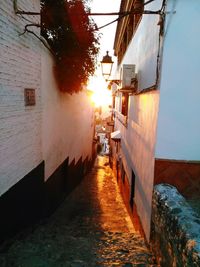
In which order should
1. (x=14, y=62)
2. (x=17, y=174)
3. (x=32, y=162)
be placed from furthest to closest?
1. (x=32, y=162)
2. (x=17, y=174)
3. (x=14, y=62)

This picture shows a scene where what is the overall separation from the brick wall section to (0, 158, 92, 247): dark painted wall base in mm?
226

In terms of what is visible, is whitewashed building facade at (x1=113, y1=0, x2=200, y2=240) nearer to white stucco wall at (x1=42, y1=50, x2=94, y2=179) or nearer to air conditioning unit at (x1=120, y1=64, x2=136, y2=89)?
air conditioning unit at (x1=120, y1=64, x2=136, y2=89)

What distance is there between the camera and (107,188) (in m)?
11.8

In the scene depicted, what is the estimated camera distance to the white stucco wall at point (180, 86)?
4.17m

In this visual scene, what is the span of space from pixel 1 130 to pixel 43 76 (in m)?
2.34

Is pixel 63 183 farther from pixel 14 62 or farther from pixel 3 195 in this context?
pixel 14 62

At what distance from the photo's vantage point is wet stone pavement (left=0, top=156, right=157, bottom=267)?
3.96 meters

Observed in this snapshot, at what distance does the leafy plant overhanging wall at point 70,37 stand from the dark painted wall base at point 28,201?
8.90 ft

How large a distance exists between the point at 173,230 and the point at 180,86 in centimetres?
242

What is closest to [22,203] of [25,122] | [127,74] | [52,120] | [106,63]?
[25,122]

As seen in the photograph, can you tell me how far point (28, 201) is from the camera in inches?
210

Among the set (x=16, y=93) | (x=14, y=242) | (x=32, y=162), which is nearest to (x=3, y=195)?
(x=14, y=242)

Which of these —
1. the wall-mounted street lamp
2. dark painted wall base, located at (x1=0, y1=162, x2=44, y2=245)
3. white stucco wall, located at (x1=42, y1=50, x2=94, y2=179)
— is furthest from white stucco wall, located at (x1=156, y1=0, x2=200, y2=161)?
the wall-mounted street lamp

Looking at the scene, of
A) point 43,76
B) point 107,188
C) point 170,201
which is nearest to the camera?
point 170,201
